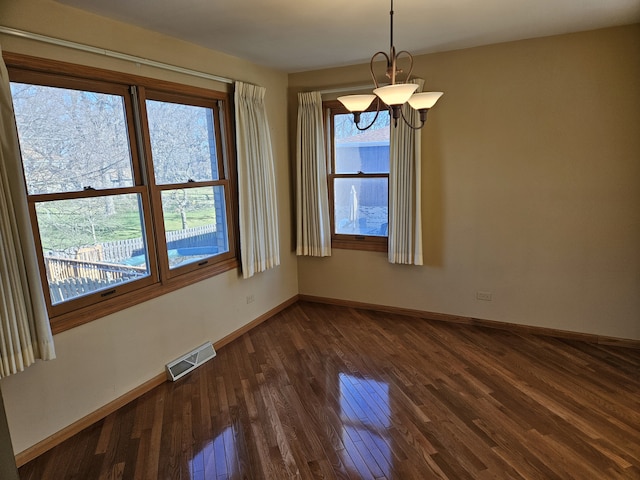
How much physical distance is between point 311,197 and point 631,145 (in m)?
2.93

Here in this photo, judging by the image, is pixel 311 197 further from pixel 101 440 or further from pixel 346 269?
pixel 101 440

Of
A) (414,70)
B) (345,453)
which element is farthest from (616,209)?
(345,453)

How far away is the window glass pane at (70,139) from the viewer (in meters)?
2.25

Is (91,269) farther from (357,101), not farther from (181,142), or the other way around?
(357,101)

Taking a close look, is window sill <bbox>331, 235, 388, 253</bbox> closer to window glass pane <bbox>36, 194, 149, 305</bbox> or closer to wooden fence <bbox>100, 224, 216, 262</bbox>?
wooden fence <bbox>100, 224, 216, 262</bbox>

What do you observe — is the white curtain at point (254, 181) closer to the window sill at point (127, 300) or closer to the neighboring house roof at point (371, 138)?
the window sill at point (127, 300)

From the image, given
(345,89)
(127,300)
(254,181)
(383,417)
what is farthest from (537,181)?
(127,300)

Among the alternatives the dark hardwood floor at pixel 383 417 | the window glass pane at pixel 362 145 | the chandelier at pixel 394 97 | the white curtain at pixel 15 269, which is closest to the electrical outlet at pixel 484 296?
the dark hardwood floor at pixel 383 417

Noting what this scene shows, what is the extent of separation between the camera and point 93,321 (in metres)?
2.57

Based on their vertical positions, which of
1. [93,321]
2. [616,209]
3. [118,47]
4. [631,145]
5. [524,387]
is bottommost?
[524,387]

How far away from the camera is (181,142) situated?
10.6ft

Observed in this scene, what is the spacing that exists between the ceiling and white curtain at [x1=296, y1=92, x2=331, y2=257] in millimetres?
761

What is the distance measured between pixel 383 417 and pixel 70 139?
2.69 meters

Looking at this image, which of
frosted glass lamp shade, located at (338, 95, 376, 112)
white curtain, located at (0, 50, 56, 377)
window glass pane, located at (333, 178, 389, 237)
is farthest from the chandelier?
window glass pane, located at (333, 178, 389, 237)
